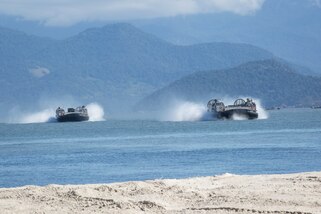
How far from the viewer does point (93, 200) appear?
19.7m

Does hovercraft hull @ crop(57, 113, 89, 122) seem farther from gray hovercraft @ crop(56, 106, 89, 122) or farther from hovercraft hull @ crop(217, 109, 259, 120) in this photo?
hovercraft hull @ crop(217, 109, 259, 120)

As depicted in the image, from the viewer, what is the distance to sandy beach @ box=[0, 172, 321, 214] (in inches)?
731

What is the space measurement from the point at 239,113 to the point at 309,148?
252ft

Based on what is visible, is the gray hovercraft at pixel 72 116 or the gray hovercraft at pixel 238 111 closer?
the gray hovercraft at pixel 238 111

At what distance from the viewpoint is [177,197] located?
66.3ft

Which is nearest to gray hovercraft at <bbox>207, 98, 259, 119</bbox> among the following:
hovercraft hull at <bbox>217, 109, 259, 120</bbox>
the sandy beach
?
hovercraft hull at <bbox>217, 109, 259, 120</bbox>

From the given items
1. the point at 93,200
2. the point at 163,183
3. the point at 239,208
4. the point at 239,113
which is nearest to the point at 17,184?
the point at 163,183

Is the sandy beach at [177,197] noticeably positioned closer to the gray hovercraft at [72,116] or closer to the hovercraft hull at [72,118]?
the hovercraft hull at [72,118]

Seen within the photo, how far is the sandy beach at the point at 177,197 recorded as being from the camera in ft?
60.9

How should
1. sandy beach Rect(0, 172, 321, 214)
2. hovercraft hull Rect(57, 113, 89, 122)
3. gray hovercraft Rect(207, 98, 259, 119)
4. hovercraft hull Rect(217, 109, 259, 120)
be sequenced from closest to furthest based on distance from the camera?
sandy beach Rect(0, 172, 321, 214) → hovercraft hull Rect(217, 109, 259, 120) → gray hovercraft Rect(207, 98, 259, 119) → hovercraft hull Rect(57, 113, 89, 122)

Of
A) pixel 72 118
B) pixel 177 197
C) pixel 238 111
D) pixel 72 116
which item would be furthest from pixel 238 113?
pixel 177 197

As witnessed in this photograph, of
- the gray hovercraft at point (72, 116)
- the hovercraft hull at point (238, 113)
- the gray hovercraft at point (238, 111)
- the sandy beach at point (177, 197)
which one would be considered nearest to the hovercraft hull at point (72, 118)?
the gray hovercraft at point (72, 116)

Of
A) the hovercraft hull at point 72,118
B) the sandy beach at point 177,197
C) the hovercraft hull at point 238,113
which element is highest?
the hovercraft hull at point 72,118

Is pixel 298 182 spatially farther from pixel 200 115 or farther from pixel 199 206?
pixel 200 115
